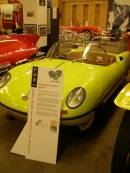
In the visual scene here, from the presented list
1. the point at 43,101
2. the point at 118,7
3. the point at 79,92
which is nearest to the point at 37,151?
the point at 43,101

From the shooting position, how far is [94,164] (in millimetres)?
2322

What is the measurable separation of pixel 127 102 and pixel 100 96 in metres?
1.03

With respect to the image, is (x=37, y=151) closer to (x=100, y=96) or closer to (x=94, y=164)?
(x=94, y=164)

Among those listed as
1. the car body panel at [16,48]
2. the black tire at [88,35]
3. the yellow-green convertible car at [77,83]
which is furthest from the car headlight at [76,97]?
the black tire at [88,35]

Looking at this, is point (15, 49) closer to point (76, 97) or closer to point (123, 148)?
point (76, 97)

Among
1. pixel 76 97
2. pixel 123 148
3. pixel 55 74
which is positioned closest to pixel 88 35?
pixel 76 97

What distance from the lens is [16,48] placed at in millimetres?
4551

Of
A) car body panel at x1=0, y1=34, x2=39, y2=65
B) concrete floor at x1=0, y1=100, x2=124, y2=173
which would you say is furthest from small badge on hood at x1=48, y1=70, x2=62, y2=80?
car body panel at x1=0, y1=34, x2=39, y2=65

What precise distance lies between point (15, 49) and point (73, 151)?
266 cm

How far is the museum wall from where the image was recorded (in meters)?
14.6

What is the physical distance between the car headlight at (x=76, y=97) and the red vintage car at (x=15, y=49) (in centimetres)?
185

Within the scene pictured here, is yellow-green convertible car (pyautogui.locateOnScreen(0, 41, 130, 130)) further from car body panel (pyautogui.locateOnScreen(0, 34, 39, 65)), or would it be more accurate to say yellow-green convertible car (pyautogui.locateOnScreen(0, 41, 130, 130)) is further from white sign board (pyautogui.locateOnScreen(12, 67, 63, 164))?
car body panel (pyautogui.locateOnScreen(0, 34, 39, 65))

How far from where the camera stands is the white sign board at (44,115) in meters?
2.21

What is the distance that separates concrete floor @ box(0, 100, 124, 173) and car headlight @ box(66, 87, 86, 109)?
0.55 metres
